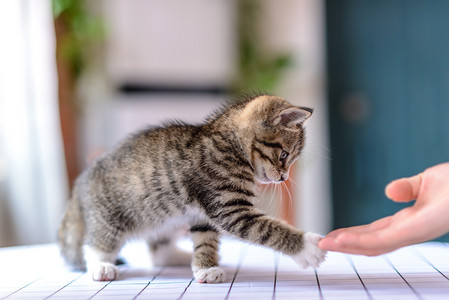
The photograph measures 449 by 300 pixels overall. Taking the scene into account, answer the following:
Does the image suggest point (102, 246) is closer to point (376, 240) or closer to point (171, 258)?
point (171, 258)

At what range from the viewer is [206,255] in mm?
1461

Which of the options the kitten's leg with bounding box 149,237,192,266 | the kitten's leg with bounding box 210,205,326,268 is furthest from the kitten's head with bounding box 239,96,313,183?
the kitten's leg with bounding box 149,237,192,266

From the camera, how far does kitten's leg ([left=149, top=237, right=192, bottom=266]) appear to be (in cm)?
165

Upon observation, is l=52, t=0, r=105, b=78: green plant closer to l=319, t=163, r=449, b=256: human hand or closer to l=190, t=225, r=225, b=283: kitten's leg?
l=190, t=225, r=225, b=283: kitten's leg

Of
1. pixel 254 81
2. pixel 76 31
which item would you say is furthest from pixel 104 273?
pixel 254 81

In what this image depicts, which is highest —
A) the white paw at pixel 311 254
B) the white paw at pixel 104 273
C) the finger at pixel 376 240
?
the finger at pixel 376 240

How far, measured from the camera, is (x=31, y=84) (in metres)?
2.97

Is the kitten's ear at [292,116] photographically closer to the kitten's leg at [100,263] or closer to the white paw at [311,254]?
the white paw at [311,254]

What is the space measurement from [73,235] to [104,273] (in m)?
0.31

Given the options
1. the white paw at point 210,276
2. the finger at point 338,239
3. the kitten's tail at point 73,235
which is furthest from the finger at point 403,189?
the kitten's tail at point 73,235

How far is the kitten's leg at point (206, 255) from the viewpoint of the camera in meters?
1.34

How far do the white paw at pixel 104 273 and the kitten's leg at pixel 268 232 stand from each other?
31 centimetres

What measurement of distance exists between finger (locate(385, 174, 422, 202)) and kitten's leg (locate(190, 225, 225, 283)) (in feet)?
1.59

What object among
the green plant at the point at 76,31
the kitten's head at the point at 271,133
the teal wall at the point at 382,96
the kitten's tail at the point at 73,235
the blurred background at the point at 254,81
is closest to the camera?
the kitten's head at the point at 271,133
